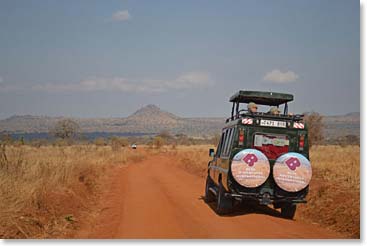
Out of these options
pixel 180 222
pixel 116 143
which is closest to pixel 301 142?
pixel 180 222

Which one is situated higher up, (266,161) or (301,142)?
(301,142)

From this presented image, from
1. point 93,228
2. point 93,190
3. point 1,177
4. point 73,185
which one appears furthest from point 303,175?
point 93,190

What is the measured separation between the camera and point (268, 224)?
10.6 meters

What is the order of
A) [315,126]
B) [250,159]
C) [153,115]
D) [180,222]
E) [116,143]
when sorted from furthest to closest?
[153,115] → [116,143] → [315,126] → [180,222] → [250,159]

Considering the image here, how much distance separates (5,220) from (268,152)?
5723mm

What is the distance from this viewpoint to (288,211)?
11812 millimetres

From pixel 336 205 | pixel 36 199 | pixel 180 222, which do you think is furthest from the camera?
pixel 336 205

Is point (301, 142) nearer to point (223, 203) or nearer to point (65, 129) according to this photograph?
point (223, 203)

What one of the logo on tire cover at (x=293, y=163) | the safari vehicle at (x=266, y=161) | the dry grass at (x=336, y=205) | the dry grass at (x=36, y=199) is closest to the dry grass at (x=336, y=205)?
the dry grass at (x=336, y=205)

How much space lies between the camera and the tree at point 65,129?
5585cm

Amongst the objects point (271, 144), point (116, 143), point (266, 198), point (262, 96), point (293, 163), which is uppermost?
point (262, 96)

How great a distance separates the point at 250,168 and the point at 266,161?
0.38 metres

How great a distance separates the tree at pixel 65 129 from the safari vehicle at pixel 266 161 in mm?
45377

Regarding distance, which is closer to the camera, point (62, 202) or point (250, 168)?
point (250, 168)
